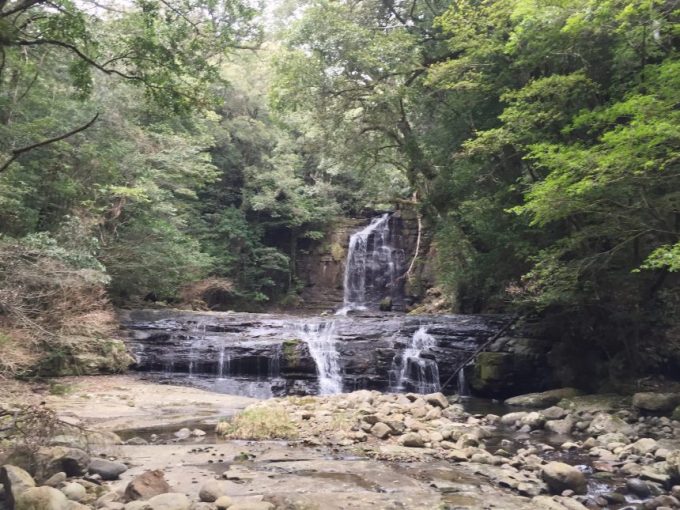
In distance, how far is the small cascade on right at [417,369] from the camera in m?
13.4

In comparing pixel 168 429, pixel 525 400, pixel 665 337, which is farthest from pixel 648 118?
pixel 168 429

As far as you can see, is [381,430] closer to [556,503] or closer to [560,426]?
[556,503]

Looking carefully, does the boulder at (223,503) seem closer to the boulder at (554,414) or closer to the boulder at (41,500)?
the boulder at (41,500)

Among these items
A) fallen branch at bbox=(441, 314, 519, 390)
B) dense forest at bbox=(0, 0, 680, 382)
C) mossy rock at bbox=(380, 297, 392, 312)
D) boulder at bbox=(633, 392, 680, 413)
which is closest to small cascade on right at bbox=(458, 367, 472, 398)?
fallen branch at bbox=(441, 314, 519, 390)

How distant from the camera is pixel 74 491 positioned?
4.60 m

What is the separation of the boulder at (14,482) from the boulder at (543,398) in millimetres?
10081

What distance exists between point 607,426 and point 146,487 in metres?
8.03

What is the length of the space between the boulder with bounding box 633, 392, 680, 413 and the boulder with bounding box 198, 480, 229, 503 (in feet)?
27.9

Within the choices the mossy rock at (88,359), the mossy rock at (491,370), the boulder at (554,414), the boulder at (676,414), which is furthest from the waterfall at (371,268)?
the boulder at (676,414)

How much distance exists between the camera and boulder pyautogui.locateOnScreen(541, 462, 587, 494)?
5.71 meters

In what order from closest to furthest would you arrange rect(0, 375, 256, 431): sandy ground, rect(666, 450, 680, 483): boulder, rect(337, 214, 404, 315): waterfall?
rect(666, 450, 680, 483): boulder, rect(0, 375, 256, 431): sandy ground, rect(337, 214, 404, 315): waterfall

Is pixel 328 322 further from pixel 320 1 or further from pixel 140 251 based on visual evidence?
pixel 320 1

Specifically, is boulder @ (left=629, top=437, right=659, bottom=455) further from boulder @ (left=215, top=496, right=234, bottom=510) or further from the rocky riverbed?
boulder @ (left=215, top=496, right=234, bottom=510)

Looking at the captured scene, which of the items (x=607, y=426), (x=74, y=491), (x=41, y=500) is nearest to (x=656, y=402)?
(x=607, y=426)
